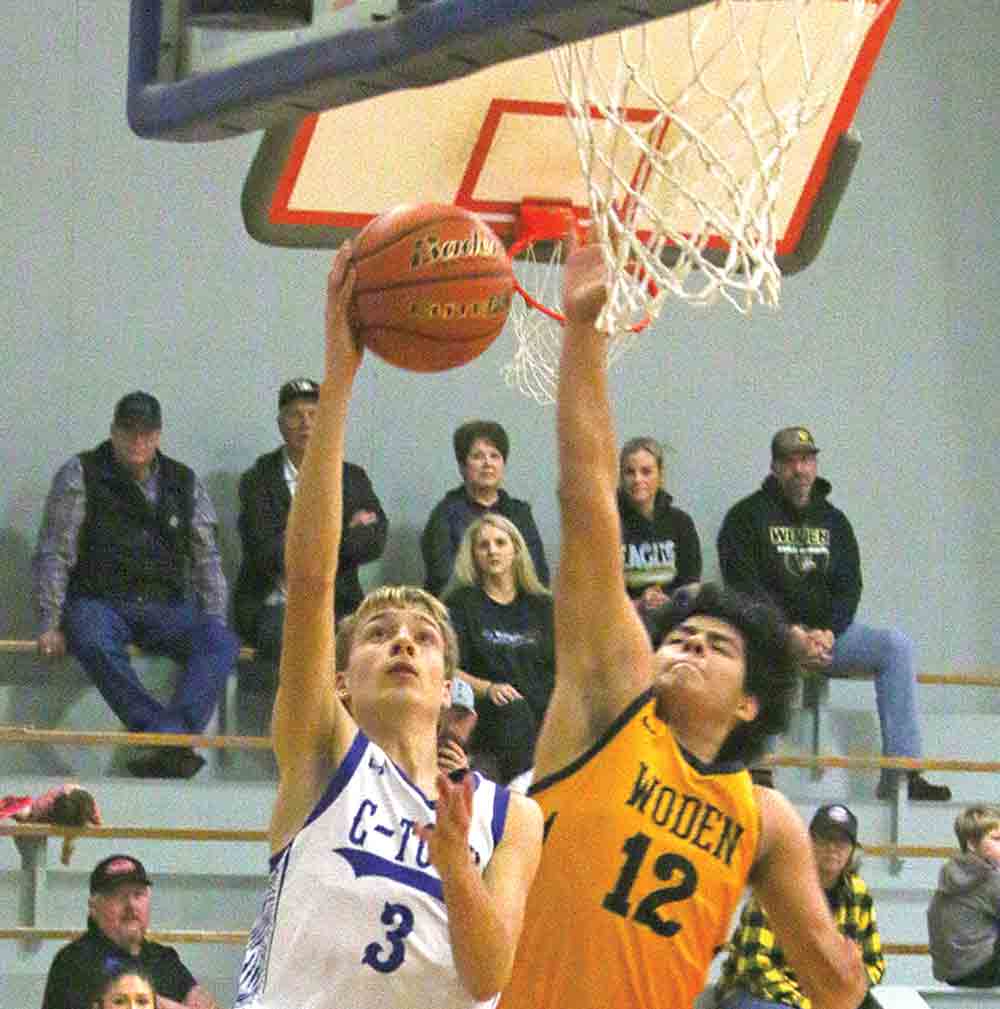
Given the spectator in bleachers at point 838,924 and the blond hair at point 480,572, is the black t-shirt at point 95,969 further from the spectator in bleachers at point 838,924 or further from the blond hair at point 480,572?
the blond hair at point 480,572

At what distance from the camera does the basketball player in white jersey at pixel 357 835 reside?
3.30 meters

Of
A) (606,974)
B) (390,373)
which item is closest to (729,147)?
(606,974)

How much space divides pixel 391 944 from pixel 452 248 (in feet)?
4.02

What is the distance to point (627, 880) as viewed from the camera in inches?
157

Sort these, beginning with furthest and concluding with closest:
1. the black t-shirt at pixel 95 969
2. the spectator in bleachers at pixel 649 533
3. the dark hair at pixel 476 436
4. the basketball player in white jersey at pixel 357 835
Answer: the spectator in bleachers at pixel 649 533
the dark hair at pixel 476 436
the black t-shirt at pixel 95 969
the basketball player in white jersey at pixel 357 835

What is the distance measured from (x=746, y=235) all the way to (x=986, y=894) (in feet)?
9.44

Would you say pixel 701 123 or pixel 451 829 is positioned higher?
pixel 701 123

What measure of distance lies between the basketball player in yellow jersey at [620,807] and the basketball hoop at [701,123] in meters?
0.63

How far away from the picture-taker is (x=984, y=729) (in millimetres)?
9594

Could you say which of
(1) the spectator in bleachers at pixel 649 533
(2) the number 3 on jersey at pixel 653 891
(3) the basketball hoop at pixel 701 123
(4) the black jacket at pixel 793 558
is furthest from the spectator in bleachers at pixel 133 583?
(2) the number 3 on jersey at pixel 653 891

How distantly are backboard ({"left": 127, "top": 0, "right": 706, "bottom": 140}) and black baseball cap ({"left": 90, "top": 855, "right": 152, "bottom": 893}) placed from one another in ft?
9.62

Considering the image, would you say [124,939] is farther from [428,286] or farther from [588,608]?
[428,286]

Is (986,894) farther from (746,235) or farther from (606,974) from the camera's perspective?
(606,974)

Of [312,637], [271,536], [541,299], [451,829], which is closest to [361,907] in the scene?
[451,829]
